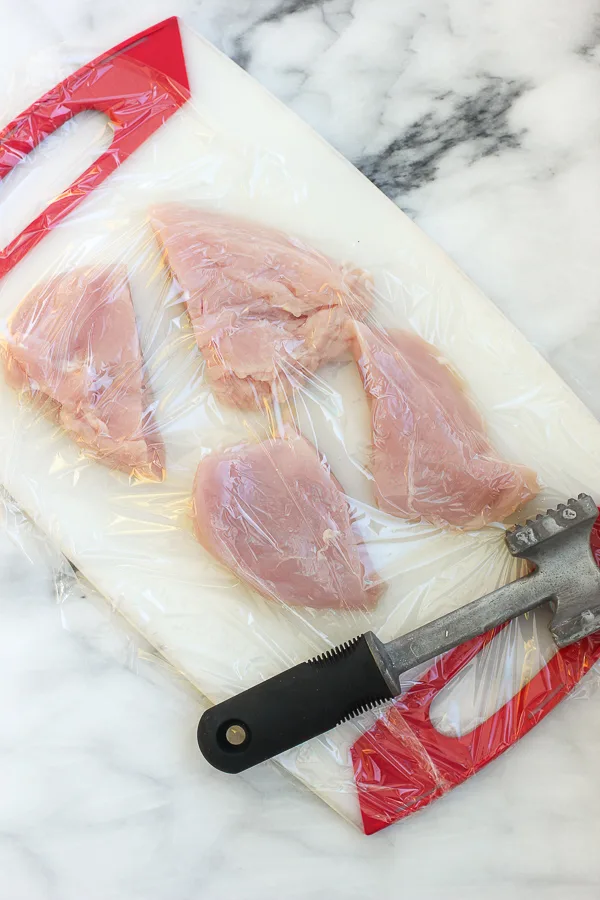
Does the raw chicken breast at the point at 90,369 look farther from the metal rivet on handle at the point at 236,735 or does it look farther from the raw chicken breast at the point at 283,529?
the metal rivet on handle at the point at 236,735

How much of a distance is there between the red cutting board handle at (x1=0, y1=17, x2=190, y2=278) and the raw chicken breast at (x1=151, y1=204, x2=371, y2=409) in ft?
0.43


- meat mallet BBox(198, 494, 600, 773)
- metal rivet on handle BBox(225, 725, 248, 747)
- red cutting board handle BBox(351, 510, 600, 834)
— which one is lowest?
red cutting board handle BBox(351, 510, 600, 834)

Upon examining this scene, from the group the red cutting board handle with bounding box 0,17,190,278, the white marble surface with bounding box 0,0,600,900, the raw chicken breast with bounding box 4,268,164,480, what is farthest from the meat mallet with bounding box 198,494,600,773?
the red cutting board handle with bounding box 0,17,190,278

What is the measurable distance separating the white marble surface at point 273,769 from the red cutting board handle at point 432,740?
0.05m

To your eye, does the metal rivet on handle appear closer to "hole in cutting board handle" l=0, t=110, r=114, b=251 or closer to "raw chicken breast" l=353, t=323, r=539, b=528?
"raw chicken breast" l=353, t=323, r=539, b=528

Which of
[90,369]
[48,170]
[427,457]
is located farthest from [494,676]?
[48,170]

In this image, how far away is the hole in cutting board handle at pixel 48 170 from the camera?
2.82 feet

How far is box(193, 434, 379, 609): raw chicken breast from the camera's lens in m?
0.76

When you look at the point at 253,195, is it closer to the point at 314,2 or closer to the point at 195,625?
the point at 314,2

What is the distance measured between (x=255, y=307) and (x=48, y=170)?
33 cm

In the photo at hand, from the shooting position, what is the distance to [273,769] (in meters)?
0.79

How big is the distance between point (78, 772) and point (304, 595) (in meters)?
0.34

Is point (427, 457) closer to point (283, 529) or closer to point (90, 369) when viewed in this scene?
point (283, 529)

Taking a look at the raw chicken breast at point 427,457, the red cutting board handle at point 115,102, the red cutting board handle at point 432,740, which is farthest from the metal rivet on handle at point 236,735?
the red cutting board handle at point 115,102
